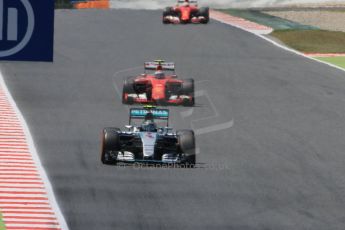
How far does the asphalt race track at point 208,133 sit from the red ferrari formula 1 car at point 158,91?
0.42 metres

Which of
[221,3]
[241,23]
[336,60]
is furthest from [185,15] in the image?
[221,3]

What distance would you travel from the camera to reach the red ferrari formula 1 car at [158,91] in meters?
28.0

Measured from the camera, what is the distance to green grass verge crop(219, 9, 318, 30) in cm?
5281

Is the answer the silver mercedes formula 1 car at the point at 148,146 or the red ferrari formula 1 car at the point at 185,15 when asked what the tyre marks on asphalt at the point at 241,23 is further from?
the silver mercedes formula 1 car at the point at 148,146

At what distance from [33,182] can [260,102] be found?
12.4m

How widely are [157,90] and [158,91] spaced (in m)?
0.04

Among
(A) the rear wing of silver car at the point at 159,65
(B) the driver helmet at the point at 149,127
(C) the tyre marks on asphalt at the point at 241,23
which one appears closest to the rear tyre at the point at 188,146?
(B) the driver helmet at the point at 149,127

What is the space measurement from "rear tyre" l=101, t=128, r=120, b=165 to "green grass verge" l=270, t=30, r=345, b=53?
2534 cm

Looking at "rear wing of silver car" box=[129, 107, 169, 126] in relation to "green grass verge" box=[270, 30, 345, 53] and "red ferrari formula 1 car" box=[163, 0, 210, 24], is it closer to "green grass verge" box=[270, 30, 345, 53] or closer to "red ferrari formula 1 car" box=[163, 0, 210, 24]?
"green grass verge" box=[270, 30, 345, 53]

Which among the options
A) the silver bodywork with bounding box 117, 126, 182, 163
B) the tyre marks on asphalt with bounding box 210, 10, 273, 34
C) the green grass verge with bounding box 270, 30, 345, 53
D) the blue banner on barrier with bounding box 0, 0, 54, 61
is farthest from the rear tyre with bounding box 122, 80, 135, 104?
the tyre marks on asphalt with bounding box 210, 10, 273, 34

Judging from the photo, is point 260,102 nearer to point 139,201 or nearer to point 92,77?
point 92,77

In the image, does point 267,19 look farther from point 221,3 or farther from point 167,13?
point 221,3

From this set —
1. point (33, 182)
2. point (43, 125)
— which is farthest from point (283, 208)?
point (43, 125)

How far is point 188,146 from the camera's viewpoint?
19625 millimetres
